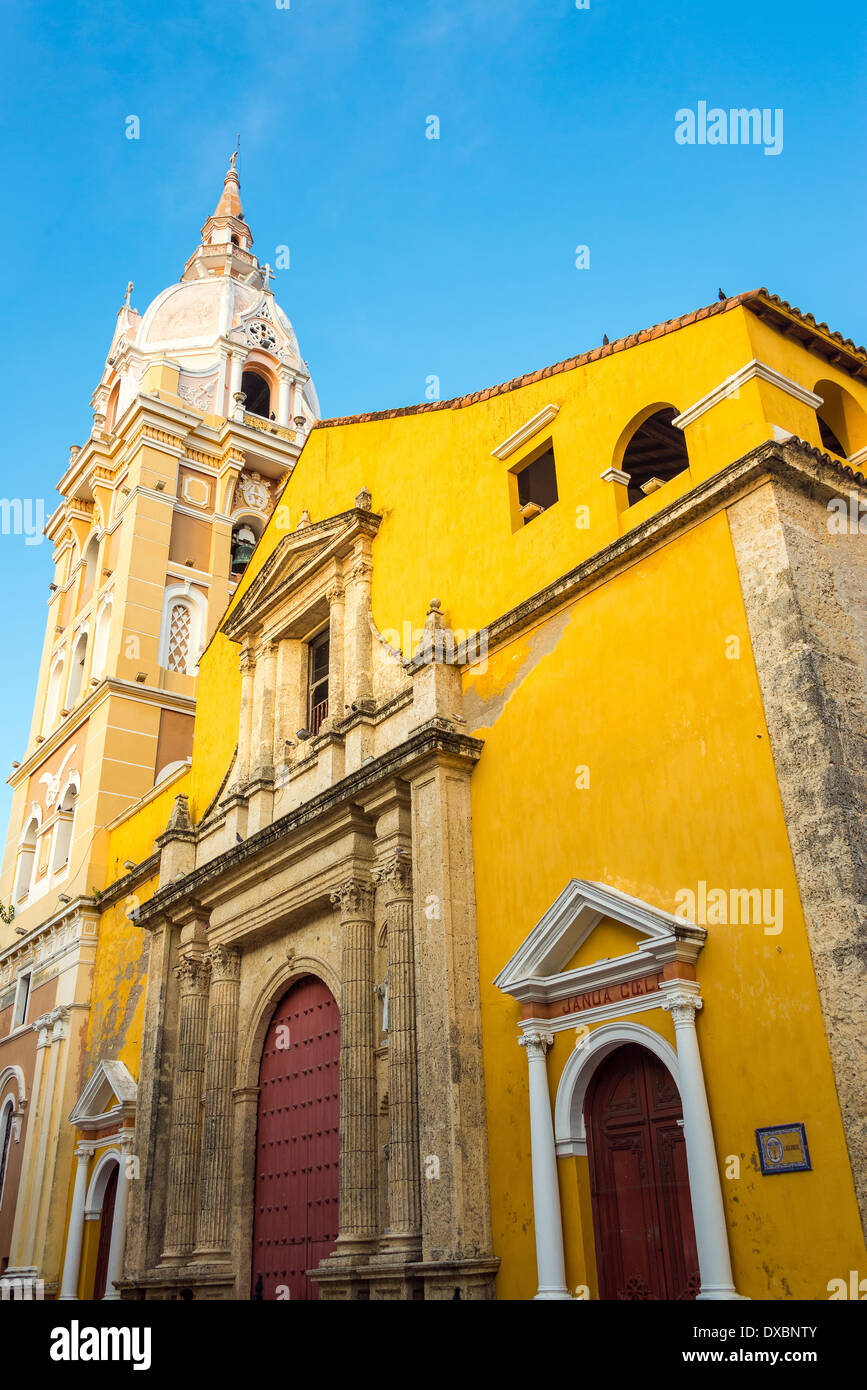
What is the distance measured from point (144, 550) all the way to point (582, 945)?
16361 mm

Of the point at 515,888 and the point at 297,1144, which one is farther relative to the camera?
the point at 297,1144

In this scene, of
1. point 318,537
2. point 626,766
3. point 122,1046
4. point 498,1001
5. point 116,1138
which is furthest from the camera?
point 122,1046

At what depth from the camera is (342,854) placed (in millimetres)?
12789

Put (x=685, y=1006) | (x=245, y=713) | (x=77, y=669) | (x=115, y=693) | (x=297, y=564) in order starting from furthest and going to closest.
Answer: (x=77, y=669)
(x=115, y=693)
(x=245, y=713)
(x=297, y=564)
(x=685, y=1006)

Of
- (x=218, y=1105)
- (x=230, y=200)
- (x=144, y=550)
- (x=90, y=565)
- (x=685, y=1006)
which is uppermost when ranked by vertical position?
(x=230, y=200)

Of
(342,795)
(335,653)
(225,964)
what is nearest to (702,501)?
(342,795)

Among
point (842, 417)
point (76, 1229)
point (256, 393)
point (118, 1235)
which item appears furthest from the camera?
point (256, 393)

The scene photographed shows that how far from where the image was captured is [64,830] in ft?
73.7

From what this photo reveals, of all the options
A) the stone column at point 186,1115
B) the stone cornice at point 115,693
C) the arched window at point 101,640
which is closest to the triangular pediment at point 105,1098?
the stone column at point 186,1115

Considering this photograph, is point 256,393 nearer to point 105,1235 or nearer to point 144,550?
point 144,550

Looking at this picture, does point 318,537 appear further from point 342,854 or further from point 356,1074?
point 356,1074
